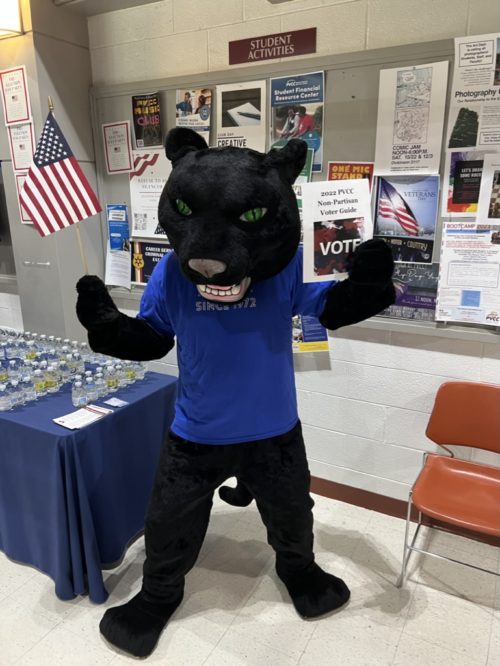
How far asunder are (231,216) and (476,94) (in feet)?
4.03

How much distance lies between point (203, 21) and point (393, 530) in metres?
2.59

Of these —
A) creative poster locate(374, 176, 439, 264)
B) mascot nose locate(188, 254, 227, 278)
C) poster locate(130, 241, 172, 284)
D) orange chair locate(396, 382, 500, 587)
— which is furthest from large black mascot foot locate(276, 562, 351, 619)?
poster locate(130, 241, 172, 284)

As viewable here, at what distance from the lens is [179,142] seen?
1.48 metres

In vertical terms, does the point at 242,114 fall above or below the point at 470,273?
above

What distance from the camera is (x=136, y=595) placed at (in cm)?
184

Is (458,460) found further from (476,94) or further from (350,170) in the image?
(476,94)

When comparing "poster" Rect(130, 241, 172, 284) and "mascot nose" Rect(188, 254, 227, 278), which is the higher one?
"mascot nose" Rect(188, 254, 227, 278)

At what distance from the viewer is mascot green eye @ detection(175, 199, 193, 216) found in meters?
1.37

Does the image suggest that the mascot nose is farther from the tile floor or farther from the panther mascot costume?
the tile floor

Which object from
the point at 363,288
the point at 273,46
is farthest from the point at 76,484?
the point at 273,46

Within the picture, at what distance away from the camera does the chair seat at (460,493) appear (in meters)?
1.74

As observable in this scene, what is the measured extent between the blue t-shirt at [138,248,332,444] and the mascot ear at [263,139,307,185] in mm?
294

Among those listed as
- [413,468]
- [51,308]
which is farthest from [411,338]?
[51,308]

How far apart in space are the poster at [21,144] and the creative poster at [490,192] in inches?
88.9
